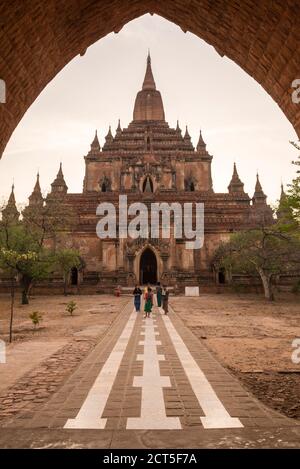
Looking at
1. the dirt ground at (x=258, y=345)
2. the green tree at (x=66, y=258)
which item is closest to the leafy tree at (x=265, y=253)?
the dirt ground at (x=258, y=345)

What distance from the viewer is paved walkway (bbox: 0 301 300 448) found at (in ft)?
14.4

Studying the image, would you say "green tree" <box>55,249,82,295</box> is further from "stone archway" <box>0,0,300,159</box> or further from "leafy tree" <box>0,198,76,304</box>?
"stone archway" <box>0,0,300,159</box>

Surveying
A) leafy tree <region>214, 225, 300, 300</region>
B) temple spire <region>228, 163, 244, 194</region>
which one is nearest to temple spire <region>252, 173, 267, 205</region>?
temple spire <region>228, 163, 244, 194</region>

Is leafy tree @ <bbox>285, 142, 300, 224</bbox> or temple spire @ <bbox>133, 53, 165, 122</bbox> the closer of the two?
leafy tree @ <bbox>285, 142, 300, 224</bbox>

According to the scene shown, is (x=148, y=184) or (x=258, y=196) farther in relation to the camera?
(x=258, y=196)

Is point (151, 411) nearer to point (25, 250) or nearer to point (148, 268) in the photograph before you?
point (25, 250)

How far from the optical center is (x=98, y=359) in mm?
9133

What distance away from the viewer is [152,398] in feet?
20.0

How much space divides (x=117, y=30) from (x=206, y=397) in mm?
6440

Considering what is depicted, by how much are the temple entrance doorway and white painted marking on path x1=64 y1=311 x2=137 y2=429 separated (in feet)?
86.8

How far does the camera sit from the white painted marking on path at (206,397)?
5.01 metres

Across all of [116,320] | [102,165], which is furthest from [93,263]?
[116,320]

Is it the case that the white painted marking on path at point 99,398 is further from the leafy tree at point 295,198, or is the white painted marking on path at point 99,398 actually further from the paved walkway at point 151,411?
the leafy tree at point 295,198

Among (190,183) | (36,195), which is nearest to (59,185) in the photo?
(36,195)
